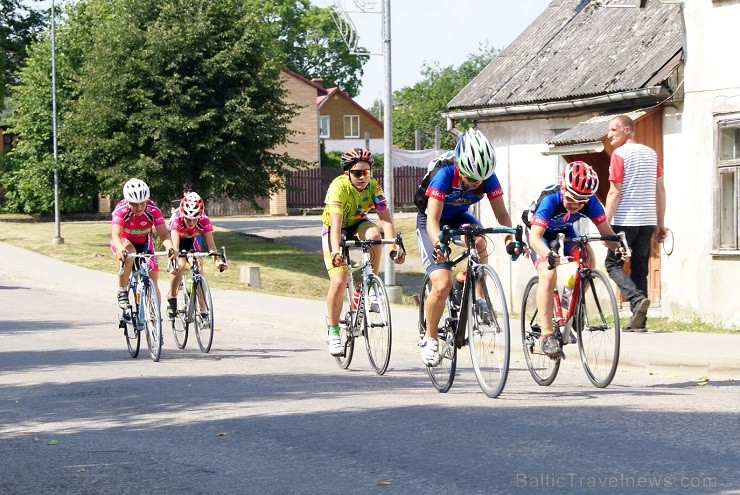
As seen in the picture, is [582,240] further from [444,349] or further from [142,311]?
[142,311]

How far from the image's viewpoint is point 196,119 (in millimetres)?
35312

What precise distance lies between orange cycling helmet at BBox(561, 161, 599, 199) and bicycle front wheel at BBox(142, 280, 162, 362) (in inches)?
188

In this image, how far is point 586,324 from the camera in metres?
9.91

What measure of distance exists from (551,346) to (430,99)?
85907 mm

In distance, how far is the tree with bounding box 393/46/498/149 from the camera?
306 ft

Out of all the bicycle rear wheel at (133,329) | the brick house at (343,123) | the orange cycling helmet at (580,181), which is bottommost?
the bicycle rear wheel at (133,329)

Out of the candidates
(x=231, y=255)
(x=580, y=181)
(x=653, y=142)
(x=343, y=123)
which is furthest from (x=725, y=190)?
(x=343, y=123)

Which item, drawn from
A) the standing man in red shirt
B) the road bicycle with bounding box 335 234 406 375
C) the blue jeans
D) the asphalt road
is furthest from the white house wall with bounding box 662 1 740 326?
the road bicycle with bounding box 335 234 406 375

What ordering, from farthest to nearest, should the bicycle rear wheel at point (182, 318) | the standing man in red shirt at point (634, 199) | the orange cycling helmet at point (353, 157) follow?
1. the bicycle rear wheel at point (182, 318)
2. the standing man in red shirt at point (634, 199)
3. the orange cycling helmet at point (353, 157)

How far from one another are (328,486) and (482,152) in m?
3.30

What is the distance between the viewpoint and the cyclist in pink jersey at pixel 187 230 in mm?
13453

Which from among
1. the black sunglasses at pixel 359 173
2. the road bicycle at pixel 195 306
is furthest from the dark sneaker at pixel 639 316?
the road bicycle at pixel 195 306

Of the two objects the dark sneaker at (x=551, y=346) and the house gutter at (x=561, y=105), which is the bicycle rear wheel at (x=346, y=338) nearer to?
the dark sneaker at (x=551, y=346)

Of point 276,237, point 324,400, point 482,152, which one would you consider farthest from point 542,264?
point 276,237
